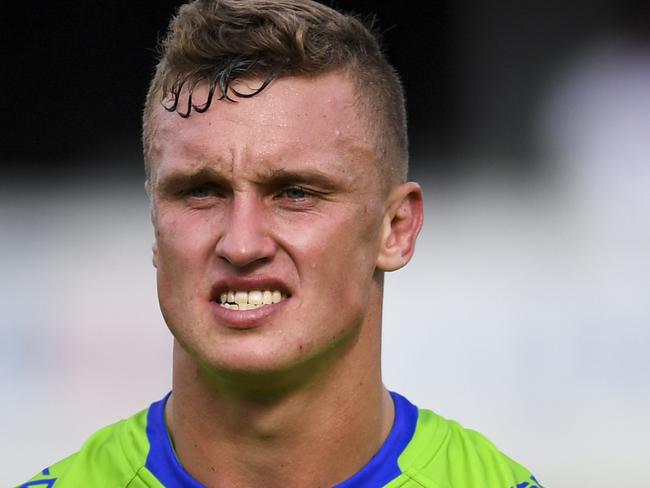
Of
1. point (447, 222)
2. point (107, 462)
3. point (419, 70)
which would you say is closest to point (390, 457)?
point (107, 462)

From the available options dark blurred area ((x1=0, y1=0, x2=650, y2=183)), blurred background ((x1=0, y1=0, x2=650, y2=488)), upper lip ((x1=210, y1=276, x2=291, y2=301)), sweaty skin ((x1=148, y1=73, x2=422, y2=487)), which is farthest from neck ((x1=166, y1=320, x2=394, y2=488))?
dark blurred area ((x1=0, y1=0, x2=650, y2=183))

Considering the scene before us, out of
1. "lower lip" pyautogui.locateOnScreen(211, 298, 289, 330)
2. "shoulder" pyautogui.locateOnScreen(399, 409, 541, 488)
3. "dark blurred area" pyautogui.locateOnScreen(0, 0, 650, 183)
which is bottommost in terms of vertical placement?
"shoulder" pyautogui.locateOnScreen(399, 409, 541, 488)

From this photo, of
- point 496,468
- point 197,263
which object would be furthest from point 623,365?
point 197,263

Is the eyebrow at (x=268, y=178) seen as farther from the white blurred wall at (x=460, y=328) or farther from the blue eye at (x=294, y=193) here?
the white blurred wall at (x=460, y=328)

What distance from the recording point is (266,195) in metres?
2.31

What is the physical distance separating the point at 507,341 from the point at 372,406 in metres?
2.57

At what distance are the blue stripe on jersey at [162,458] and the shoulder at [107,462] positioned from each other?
0.02 m

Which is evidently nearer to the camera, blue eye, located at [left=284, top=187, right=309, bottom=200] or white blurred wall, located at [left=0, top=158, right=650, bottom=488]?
blue eye, located at [left=284, top=187, right=309, bottom=200]

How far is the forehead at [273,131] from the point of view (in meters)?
2.29

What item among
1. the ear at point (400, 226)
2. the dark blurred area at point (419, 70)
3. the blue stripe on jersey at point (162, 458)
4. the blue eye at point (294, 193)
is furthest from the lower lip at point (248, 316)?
the dark blurred area at point (419, 70)

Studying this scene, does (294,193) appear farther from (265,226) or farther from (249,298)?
(249,298)

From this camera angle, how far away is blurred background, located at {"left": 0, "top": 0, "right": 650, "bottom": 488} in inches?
196

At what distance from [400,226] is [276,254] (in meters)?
0.42

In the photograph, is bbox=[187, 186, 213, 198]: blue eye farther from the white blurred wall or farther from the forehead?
the white blurred wall
